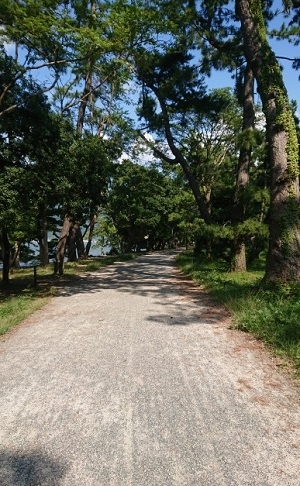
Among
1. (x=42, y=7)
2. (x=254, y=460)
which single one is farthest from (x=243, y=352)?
(x=42, y=7)

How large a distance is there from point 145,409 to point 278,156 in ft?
22.5

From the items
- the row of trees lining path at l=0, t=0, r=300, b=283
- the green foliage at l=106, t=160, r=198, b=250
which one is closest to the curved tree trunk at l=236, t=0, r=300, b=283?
the row of trees lining path at l=0, t=0, r=300, b=283

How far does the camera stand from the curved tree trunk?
7898mm

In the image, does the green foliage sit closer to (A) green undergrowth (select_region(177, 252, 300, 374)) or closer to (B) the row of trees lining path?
(B) the row of trees lining path

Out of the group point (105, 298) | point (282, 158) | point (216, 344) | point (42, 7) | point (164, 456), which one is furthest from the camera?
point (105, 298)

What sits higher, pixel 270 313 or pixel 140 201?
pixel 140 201

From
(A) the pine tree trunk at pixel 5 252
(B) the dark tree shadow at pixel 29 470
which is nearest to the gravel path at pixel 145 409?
(B) the dark tree shadow at pixel 29 470

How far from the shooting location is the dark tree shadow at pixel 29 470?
2412 millimetres

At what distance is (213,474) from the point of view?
245 cm

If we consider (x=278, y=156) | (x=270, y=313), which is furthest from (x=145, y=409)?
(x=278, y=156)

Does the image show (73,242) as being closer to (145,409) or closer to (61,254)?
(61,254)

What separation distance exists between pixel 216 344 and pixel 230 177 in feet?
61.6

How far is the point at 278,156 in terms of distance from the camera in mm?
8320

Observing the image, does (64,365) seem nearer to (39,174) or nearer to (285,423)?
(285,423)
